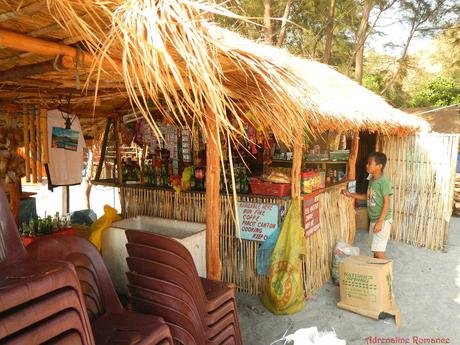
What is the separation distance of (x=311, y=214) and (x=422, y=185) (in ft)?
10.9

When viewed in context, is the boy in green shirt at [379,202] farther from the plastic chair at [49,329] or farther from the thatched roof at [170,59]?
the plastic chair at [49,329]

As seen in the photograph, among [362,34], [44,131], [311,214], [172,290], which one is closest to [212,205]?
[172,290]

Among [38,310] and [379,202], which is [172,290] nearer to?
[38,310]

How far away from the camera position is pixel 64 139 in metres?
4.73

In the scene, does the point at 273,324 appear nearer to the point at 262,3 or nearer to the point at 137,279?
Answer: the point at 137,279

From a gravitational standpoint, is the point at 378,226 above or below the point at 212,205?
below

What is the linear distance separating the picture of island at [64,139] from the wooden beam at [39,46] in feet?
9.39

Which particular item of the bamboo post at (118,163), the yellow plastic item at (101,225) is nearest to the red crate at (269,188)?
the yellow plastic item at (101,225)

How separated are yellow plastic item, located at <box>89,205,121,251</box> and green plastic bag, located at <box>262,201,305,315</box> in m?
2.06

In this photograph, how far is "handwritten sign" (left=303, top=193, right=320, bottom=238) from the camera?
4.14m

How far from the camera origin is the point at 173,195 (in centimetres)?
456

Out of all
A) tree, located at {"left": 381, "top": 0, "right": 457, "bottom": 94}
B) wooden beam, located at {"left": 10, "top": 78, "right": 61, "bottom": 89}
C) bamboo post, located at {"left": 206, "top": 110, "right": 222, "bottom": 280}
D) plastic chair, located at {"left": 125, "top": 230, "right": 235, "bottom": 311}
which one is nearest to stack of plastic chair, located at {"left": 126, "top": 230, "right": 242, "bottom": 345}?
plastic chair, located at {"left": 125, "top": 230, "right": 235, "bottom": 311}

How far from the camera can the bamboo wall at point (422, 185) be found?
6.19 m

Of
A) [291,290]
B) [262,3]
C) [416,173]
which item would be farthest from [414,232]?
[262,3]
